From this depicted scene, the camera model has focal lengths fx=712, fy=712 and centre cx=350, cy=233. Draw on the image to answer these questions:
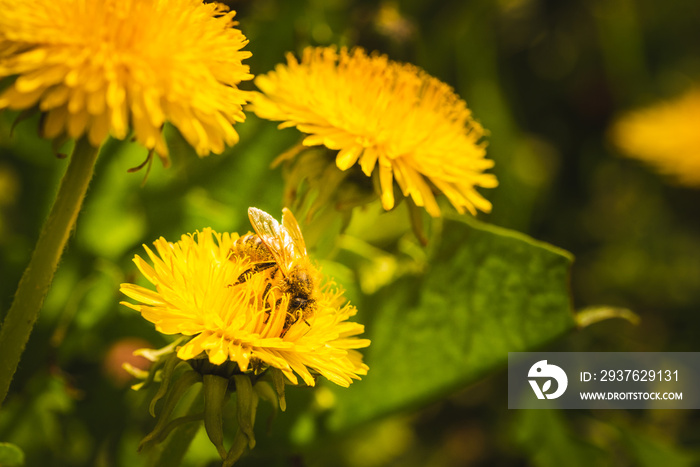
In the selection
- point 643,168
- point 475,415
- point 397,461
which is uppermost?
point 643,168

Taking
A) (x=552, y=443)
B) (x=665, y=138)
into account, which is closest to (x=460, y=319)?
(x=552, y=443)

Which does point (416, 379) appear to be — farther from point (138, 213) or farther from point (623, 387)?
point (623, 387)

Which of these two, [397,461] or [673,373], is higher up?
[673,373]

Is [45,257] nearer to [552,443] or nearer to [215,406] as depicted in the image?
[215,406]

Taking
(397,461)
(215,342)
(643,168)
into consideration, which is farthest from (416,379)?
(643,168)

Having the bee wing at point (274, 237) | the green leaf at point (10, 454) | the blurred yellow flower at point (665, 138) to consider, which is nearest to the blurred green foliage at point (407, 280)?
the green leaf at point (10, 454)

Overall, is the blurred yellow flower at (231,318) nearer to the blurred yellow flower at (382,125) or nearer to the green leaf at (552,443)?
the blurred yellow flower at (382,125)
